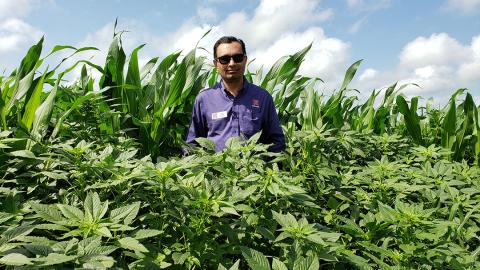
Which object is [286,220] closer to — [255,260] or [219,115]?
[255,260]

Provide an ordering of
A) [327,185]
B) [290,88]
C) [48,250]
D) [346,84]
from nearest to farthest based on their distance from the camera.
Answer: [48,250] → [327,185] → [290,88] → [346,84]

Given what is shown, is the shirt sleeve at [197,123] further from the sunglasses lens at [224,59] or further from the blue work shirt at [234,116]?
the sunglasses lens at [224,59]

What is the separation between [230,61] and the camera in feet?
9.65

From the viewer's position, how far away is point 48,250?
1.04 m

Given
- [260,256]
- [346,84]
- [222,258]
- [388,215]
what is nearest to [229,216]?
[222,258]

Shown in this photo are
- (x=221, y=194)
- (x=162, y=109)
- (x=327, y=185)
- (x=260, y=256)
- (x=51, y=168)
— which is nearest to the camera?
(x=260, y=256)

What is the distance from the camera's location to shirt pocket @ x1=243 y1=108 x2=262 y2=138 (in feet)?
9.67

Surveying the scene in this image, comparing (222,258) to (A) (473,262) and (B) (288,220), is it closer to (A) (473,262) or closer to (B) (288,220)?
(B) (288,220)

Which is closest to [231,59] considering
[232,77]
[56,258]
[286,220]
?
[232,77]

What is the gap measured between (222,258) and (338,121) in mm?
3062

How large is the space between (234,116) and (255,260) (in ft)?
5.88

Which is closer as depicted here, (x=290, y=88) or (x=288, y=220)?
(x=288, y=220)

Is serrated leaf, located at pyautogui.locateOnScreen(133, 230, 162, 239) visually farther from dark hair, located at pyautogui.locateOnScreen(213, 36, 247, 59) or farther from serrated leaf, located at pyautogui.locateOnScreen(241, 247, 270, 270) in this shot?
dark hair, located at pyautogui.locateOnScreen(213, 36, 247, 59)

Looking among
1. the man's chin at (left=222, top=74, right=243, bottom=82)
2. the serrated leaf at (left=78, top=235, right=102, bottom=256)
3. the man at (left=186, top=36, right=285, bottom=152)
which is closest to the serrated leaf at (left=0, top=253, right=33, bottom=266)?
the serrated leaf at (left=78, top=235, right=102, bottom=256)
